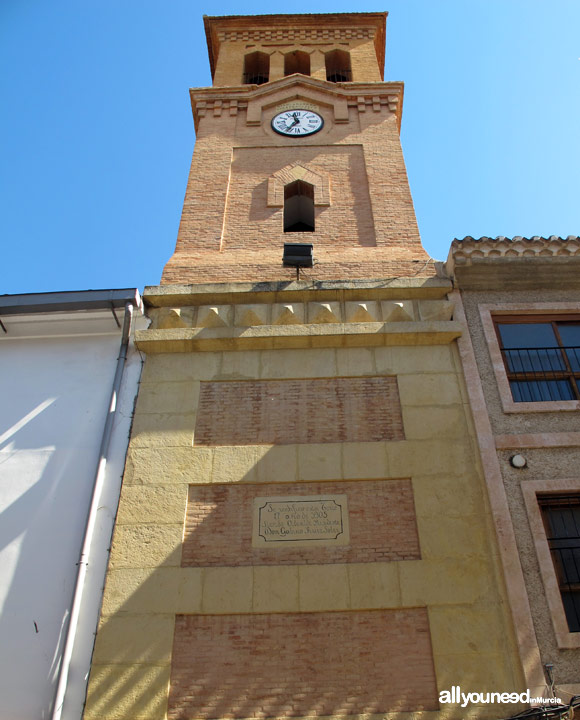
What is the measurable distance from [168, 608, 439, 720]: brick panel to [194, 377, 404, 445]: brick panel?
2100 mm

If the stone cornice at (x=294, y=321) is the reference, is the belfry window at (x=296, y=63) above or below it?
above

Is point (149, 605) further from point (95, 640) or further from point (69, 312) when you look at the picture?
point (69, 312)

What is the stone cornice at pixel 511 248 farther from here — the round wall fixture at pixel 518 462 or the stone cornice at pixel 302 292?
the round wall fixture at pixel 518 462

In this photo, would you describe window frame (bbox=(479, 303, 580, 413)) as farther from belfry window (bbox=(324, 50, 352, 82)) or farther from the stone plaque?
belfry window (bbox=(324, 50, 352, 82))

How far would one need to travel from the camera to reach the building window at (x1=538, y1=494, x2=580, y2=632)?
20.5 ft

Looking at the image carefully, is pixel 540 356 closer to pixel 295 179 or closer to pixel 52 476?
pixel 295 179

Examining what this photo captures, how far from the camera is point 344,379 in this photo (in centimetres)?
790

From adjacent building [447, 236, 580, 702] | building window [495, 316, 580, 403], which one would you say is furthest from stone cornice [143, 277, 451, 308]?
building window [495, 316, 580, 403]

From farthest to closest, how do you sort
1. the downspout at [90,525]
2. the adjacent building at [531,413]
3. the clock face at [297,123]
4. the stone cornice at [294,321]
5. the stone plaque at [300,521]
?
the clock face at [297,123] → the stone cornice at [294,321] → the stone plaque at [300,521] → the adjacent building at [531,413] → the downspout at [90,525]

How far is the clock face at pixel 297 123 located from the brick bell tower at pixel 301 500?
139 inches

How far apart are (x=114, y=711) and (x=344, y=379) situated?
451 cm

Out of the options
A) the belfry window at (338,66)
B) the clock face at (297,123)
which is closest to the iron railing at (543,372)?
the clock face at (297,123)

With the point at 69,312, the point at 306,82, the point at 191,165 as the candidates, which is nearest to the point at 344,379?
the point at 69,312

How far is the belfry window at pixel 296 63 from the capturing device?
54.2 feet
